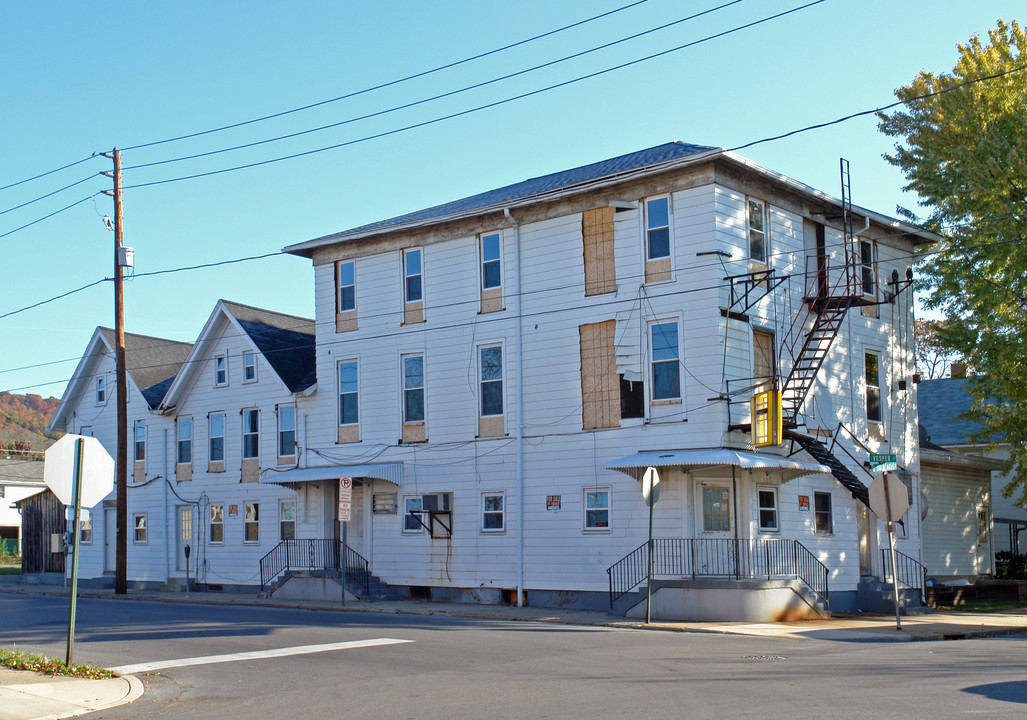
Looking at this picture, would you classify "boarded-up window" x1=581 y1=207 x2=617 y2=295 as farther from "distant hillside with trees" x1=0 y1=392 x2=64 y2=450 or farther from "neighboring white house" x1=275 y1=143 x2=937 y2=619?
"distant hillside with trees" x1=0 y1=392 x2=64 y2=450

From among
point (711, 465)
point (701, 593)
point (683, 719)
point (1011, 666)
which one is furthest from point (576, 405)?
point (683, 719)

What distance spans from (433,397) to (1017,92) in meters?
17.2

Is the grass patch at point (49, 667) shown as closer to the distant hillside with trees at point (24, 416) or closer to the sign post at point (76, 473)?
the sign post at point (76, 473)

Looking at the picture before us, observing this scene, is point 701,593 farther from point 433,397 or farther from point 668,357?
point 433,397

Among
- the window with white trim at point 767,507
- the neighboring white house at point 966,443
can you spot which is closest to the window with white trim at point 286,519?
the window with white trim at point 767,507

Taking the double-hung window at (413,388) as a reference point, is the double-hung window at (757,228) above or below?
above

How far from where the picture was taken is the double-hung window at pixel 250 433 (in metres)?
33.2

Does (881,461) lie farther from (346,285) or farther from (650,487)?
(346,285)

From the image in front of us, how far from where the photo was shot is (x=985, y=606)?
28.1 metres

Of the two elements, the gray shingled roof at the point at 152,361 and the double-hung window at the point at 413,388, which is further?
the gray shingled roof at the point at 152,361

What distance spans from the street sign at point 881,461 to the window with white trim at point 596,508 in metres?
7.04

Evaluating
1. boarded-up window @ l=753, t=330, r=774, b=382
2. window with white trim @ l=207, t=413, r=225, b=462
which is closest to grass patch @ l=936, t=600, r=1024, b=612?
boarded-up window @ l=753, t=330, r=774, b=382

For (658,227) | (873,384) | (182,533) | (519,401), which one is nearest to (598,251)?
(658,227)

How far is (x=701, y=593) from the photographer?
21938 mm
